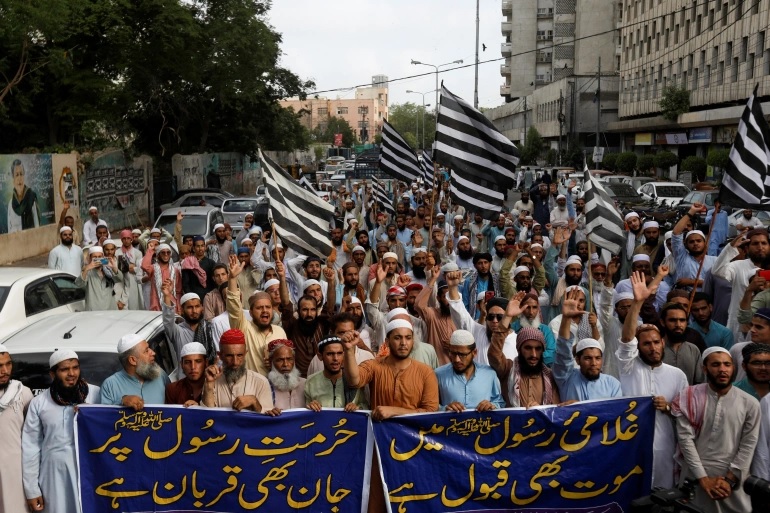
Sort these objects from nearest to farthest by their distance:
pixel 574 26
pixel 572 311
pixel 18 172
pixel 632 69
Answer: pixel 572 311
pixel 18 172
pixel 632 69
pixel 574 26

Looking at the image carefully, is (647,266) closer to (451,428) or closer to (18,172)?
(451,428)

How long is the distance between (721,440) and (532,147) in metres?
69.9

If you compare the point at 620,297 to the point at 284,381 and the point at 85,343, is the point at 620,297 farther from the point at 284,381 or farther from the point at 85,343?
the point at 85,343

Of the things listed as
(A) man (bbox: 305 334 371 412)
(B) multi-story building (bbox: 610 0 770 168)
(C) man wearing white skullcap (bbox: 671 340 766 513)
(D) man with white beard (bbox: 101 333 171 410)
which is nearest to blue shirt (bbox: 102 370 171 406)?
(D) man with white beard (bbox: 101 333 171 410)

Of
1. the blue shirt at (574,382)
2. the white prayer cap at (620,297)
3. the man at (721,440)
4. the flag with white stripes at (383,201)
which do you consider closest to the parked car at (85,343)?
the blue shirt at (574,382)

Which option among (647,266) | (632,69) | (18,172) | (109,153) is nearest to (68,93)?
(109,153)

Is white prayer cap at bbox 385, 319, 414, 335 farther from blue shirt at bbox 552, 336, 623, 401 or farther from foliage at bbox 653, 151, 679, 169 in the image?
foliage at bbox 653, 151, 679, 169

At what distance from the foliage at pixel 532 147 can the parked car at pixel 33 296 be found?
66.1 metres

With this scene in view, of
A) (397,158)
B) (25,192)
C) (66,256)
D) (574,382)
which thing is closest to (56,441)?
(574,382)

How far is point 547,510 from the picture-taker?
5.76 meters

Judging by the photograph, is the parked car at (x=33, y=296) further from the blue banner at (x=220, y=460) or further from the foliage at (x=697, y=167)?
the foliage at (x=697, y=167)

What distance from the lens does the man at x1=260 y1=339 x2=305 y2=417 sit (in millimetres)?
6168

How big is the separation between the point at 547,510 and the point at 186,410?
2350 mm

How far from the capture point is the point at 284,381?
6.17 m
